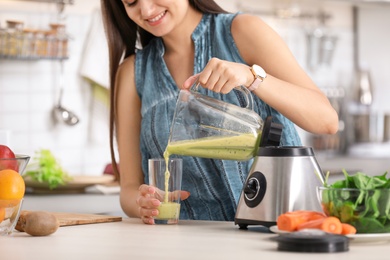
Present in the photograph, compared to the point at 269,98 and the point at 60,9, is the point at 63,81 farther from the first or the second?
the point at 269,98

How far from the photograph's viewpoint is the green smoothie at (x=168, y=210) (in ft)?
6.89

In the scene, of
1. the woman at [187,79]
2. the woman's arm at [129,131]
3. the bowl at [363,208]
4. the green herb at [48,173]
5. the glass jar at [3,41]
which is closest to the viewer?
the bowl at [363,208]

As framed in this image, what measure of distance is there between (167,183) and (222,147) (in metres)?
0.18

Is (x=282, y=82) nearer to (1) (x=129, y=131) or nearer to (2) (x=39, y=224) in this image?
(1) (x=129, y=131)

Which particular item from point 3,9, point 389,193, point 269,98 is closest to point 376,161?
point 3,9

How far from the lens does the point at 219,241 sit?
1.75 metres

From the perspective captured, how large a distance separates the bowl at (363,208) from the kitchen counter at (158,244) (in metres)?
0.04

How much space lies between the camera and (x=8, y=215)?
1890 millimetres

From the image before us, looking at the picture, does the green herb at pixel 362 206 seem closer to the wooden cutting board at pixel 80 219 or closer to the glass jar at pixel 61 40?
the wooden cutting board at pixel 80 219

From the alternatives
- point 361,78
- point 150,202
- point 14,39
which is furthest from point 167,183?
point 361,78

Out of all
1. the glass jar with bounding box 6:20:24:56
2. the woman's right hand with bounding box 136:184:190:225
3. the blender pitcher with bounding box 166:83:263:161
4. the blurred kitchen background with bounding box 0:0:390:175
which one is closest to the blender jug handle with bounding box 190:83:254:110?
the blender pitcher with bounding box 166:83:263:161

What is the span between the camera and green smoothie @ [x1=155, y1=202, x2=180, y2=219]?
210 centimetres

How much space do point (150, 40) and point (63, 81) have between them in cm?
212

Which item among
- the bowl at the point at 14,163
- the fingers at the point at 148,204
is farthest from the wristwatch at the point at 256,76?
the bowl at the point at 14,163
